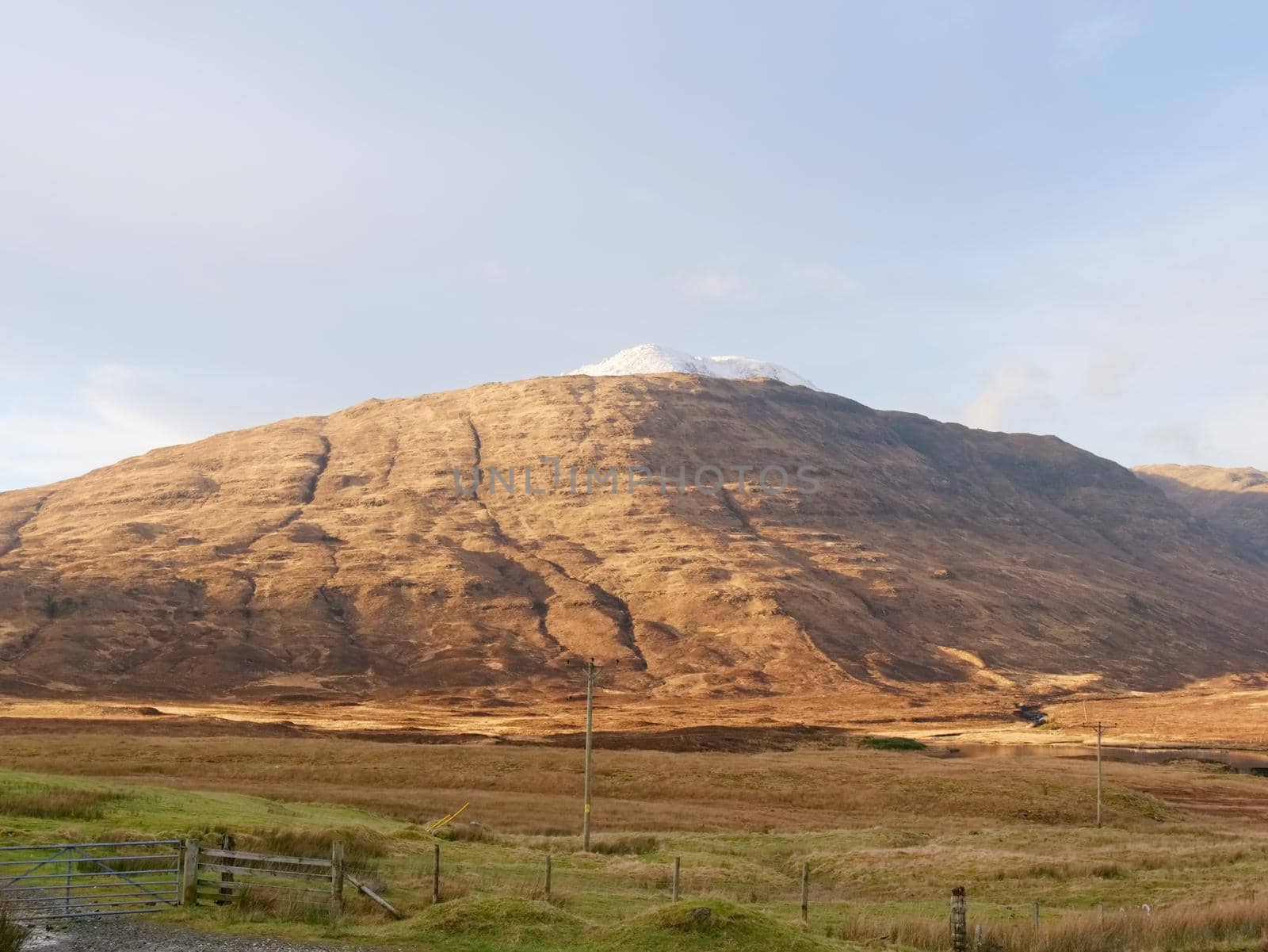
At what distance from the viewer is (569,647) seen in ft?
573

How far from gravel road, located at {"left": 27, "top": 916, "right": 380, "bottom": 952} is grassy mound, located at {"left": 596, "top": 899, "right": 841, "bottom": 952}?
563 cm

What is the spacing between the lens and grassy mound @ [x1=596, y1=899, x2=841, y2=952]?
797 inches

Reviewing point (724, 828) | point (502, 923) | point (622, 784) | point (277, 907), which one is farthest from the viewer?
point (622, 784)

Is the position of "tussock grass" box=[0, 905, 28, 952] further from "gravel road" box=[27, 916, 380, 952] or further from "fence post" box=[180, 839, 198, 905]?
"fence post" box=[180, 839, 198, 905]

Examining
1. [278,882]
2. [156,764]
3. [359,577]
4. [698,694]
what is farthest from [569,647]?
[278,882]

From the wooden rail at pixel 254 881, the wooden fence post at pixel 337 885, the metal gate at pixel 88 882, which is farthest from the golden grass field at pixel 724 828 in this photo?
the metal gate at pixel 88 882

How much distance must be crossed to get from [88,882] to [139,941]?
608 centimetres

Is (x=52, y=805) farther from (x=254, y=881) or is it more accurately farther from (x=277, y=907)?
(x=277, y=907)

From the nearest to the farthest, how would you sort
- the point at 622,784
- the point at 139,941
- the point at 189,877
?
the point at 139,941 < the point at 189,877 < the point at 622,784

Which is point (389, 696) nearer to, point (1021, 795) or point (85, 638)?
point (85, 638)

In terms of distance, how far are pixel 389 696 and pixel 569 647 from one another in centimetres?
3394

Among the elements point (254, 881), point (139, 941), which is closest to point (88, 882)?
point (254, 881)

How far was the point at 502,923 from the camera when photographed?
21.5 meters

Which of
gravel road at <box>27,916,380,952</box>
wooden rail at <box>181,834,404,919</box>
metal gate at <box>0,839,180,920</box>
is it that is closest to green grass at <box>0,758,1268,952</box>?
wooden rail at <box>181,834,404,919</box>
